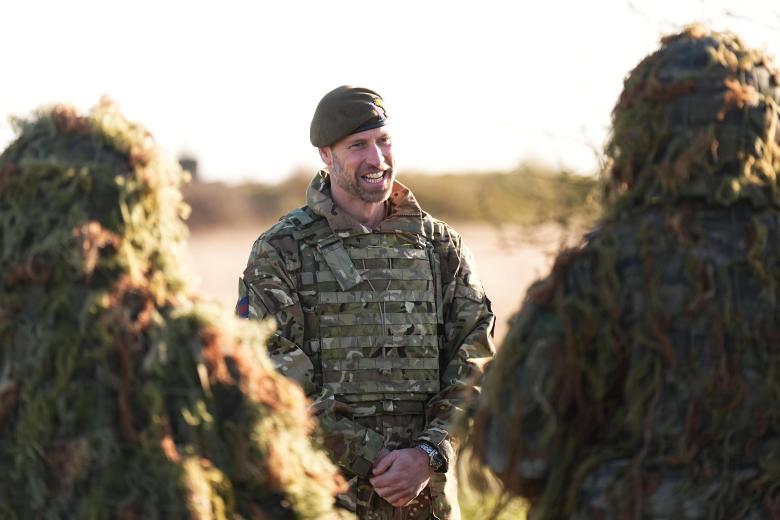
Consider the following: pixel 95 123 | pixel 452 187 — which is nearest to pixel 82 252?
pixel 95 123

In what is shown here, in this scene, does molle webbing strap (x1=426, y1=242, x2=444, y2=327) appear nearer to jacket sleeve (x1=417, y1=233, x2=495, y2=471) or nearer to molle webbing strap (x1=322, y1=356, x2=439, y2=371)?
jacket sleeve (x1=417, y1=233, x2=495, y2=471)

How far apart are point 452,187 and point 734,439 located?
3528cm

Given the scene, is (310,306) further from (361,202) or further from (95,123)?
(95,123)

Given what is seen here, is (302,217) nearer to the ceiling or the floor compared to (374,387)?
nearer to the ceiling

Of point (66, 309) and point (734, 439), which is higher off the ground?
point (66, 309)

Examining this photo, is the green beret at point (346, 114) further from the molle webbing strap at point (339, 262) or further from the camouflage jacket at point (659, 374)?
the camouflage jacket at point (659, 374)

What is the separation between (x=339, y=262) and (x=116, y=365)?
2.00 meters

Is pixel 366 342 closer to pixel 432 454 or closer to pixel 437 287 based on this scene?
pixel 437 287

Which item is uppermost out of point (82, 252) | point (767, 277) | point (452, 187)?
point (452, 187)

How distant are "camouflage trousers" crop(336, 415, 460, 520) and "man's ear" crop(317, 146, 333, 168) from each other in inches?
44.9

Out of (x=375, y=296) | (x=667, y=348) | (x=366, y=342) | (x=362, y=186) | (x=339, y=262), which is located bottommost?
(x=667, y=348)

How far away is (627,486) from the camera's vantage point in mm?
4023

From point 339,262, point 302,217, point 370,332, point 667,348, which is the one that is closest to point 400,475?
point 370,332

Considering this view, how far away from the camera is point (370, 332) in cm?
552
